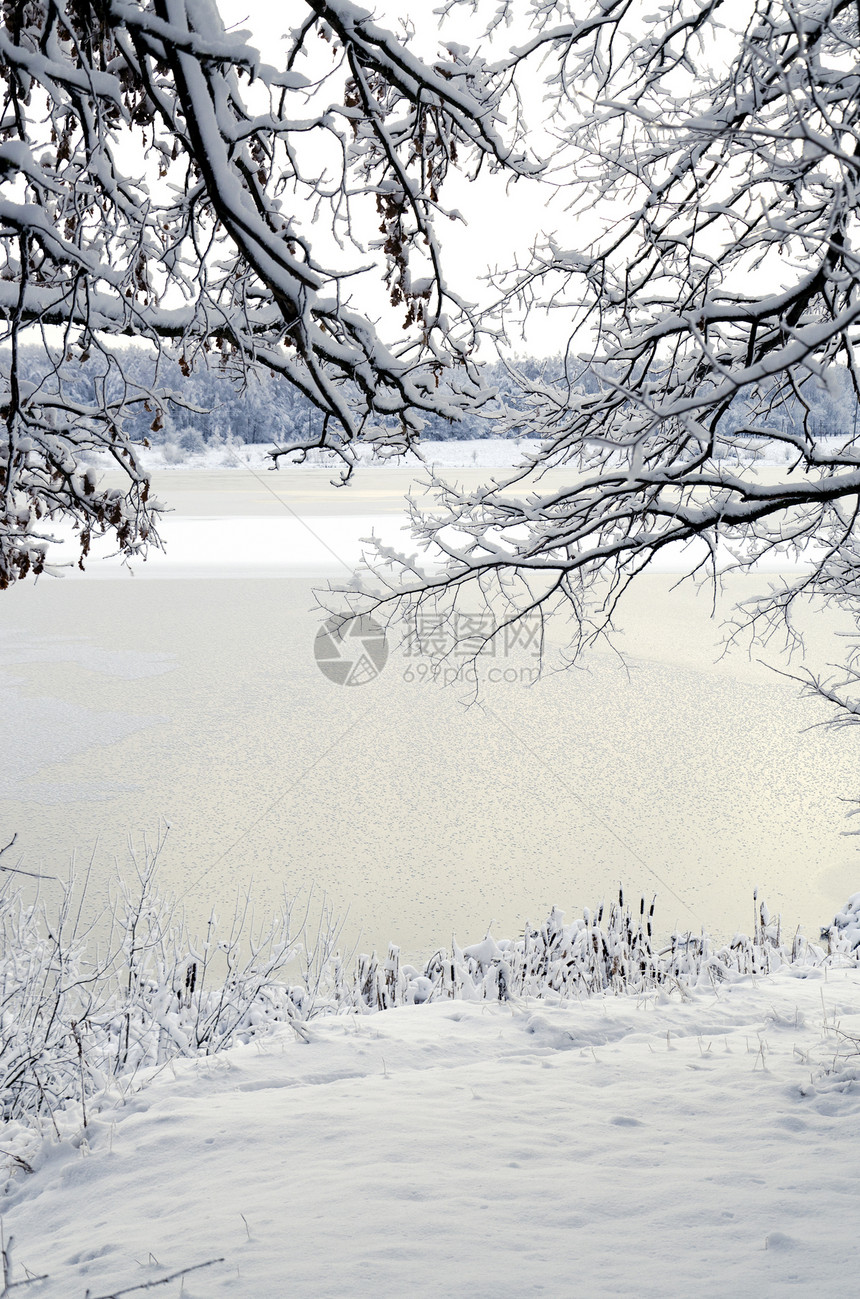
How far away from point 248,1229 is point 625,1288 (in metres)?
1.06

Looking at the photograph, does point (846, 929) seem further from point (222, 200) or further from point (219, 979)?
point (222, 200)

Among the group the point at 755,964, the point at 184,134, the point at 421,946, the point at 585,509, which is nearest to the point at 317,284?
the point at 184,134

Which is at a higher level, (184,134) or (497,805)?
(184,134)

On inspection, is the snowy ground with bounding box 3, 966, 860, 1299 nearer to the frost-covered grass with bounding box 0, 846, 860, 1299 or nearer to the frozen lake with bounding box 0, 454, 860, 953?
the frost-covered grass with bounding box 0, 846, 860, 1299

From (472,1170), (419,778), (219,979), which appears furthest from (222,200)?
(419,778)

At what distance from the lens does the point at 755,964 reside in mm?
6770

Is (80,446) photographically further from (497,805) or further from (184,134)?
(497,805)

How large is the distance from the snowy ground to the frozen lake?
388 cm

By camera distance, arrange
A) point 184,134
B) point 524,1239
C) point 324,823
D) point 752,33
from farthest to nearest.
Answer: point 324,823
point 752,33
point 184,134
point 524,1239

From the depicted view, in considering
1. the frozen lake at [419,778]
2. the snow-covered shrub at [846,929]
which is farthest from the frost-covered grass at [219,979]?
the frozen lake at [419,778]

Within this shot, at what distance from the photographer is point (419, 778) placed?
12383mm

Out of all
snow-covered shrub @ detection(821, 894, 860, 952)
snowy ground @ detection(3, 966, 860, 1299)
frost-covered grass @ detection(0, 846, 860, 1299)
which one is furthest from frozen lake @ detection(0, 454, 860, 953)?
snowy ground @ detection(3, 966, 860, 1299)

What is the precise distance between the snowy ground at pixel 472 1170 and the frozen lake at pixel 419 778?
3.88 m

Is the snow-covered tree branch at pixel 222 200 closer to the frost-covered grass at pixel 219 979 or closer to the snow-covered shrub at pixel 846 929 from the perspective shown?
the frost-covered grass at pixel 219 979
